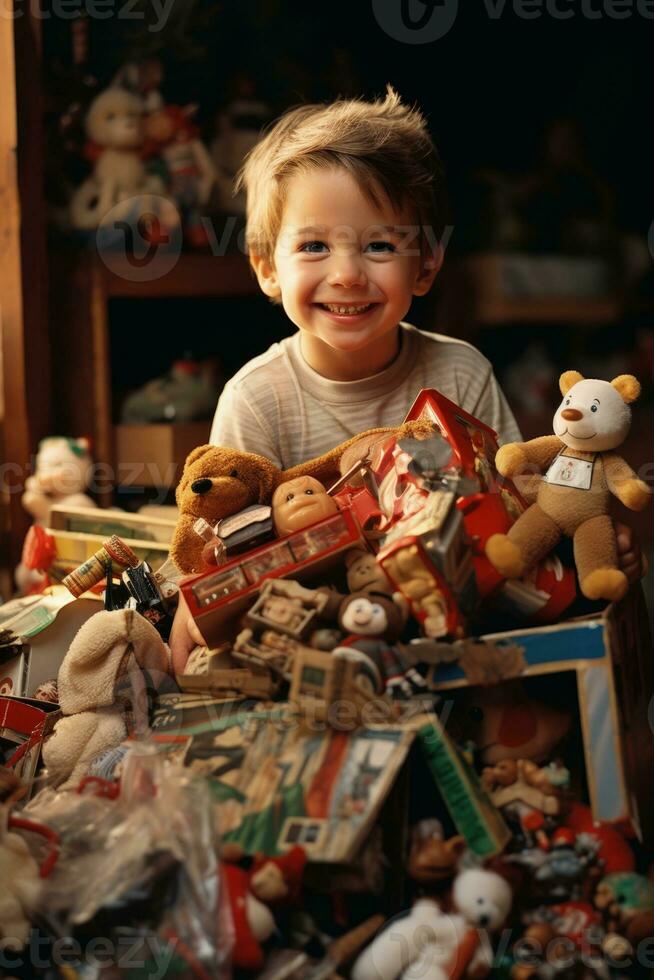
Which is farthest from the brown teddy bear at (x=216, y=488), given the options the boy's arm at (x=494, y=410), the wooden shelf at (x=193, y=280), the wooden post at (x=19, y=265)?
the wooden shelf at (x=193, y=280)

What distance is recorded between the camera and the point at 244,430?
1.44m

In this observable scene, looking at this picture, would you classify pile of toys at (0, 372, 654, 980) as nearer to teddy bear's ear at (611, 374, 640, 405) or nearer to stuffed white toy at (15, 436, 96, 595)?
teddy bear's ear at (611, 374, 640, 405)

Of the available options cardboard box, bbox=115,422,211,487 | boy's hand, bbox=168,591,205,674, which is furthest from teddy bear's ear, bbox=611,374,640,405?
cardboard box, bbox=115,422,211,487

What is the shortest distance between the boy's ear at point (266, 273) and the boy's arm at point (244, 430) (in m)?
0.14

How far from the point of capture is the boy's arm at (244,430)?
4.67 ft

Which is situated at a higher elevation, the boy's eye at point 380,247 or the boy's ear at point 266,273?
the boy's eye at point 380,247

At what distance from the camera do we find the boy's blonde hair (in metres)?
1.33

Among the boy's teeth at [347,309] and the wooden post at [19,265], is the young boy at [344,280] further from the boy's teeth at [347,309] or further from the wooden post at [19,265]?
the wooden post at [19,265]

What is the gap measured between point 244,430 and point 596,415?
508mm

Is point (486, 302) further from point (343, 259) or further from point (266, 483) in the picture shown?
point (266, 483)

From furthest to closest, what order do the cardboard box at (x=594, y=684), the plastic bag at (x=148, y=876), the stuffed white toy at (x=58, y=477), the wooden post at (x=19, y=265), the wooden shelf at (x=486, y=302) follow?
1. the wooden shelf at (x=486, y=302)
2. the wooden post at (x=19, y=265)
3. the stuffed white toy at (x=58, y=477)
4. the cardboard box at (x=594, y=684)
5. the plastic bag at (x=148, y=876)

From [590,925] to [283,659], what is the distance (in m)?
0.32

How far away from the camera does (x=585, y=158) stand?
2.67 meters

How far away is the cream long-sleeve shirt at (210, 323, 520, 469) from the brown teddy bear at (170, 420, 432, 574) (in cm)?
25
